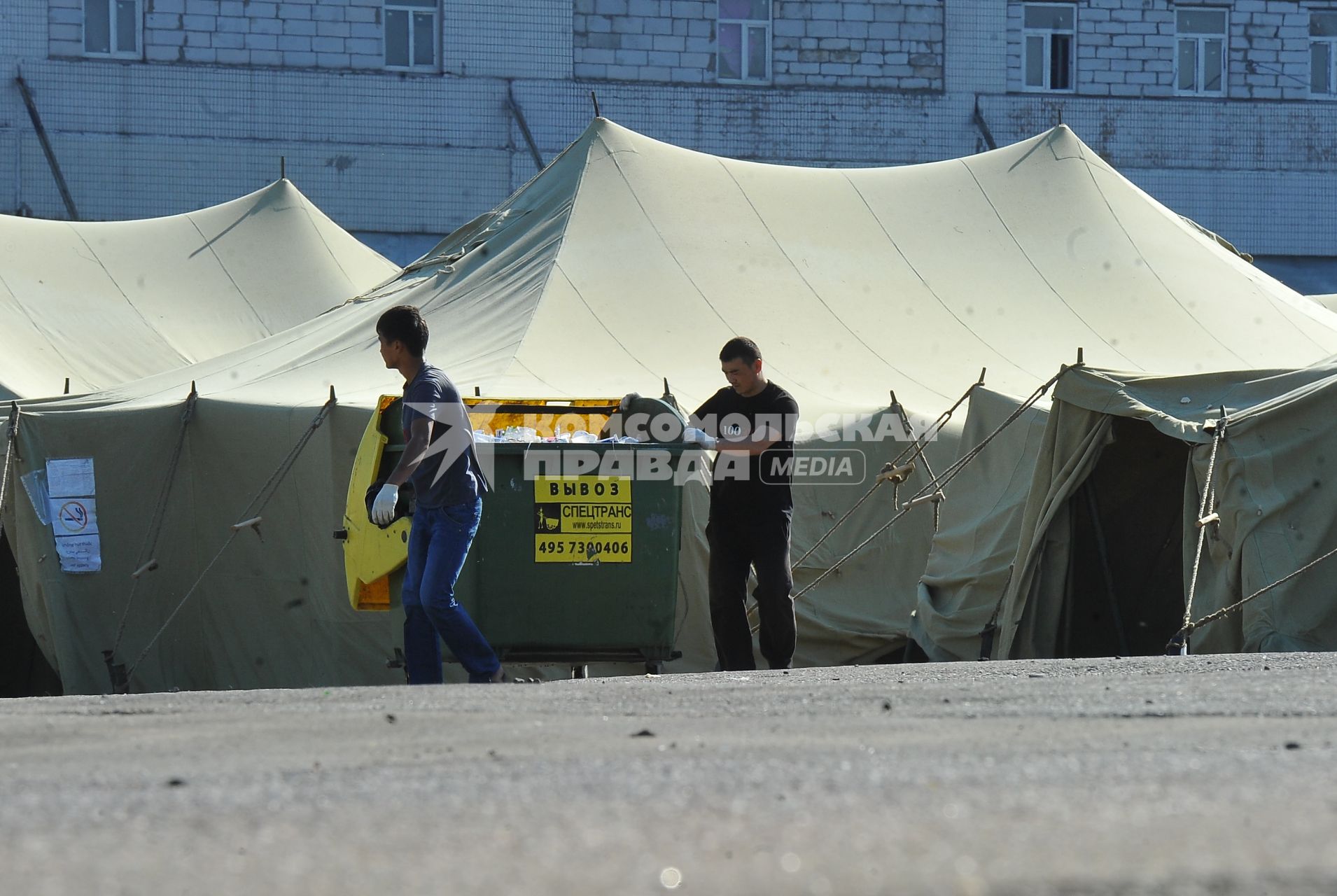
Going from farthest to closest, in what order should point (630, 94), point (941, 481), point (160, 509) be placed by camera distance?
point (630, 94)
point (160, 509)
point (941, 481)

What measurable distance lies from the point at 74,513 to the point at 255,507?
105cm

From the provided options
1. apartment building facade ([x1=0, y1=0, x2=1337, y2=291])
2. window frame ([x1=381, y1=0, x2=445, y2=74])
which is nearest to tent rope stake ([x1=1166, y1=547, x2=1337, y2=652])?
apartment building facade ([x1=0, y1=0, x2=1337, y2=291])

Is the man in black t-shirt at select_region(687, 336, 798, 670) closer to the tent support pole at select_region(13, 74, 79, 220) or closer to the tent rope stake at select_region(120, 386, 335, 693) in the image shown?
the tent rope stake at select_region(120, 386, 335, 693)

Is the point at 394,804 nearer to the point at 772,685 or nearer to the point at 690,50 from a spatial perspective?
the point at 772,685

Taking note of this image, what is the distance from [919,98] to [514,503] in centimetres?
1594

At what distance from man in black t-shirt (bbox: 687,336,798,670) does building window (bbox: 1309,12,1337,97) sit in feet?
61.1

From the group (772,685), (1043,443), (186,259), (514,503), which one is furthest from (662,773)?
(186,259)

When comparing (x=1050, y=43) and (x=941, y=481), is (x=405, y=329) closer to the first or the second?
(x=941, y=481)

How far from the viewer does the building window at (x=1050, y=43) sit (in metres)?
21.9

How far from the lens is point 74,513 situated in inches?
362

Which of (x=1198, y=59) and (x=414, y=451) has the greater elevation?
(x=1198, y=59)

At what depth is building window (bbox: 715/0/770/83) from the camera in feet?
69.8

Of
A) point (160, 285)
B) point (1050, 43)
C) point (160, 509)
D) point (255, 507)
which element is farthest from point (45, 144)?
point (1050, 43)

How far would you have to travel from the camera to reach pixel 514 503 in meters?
6.76
